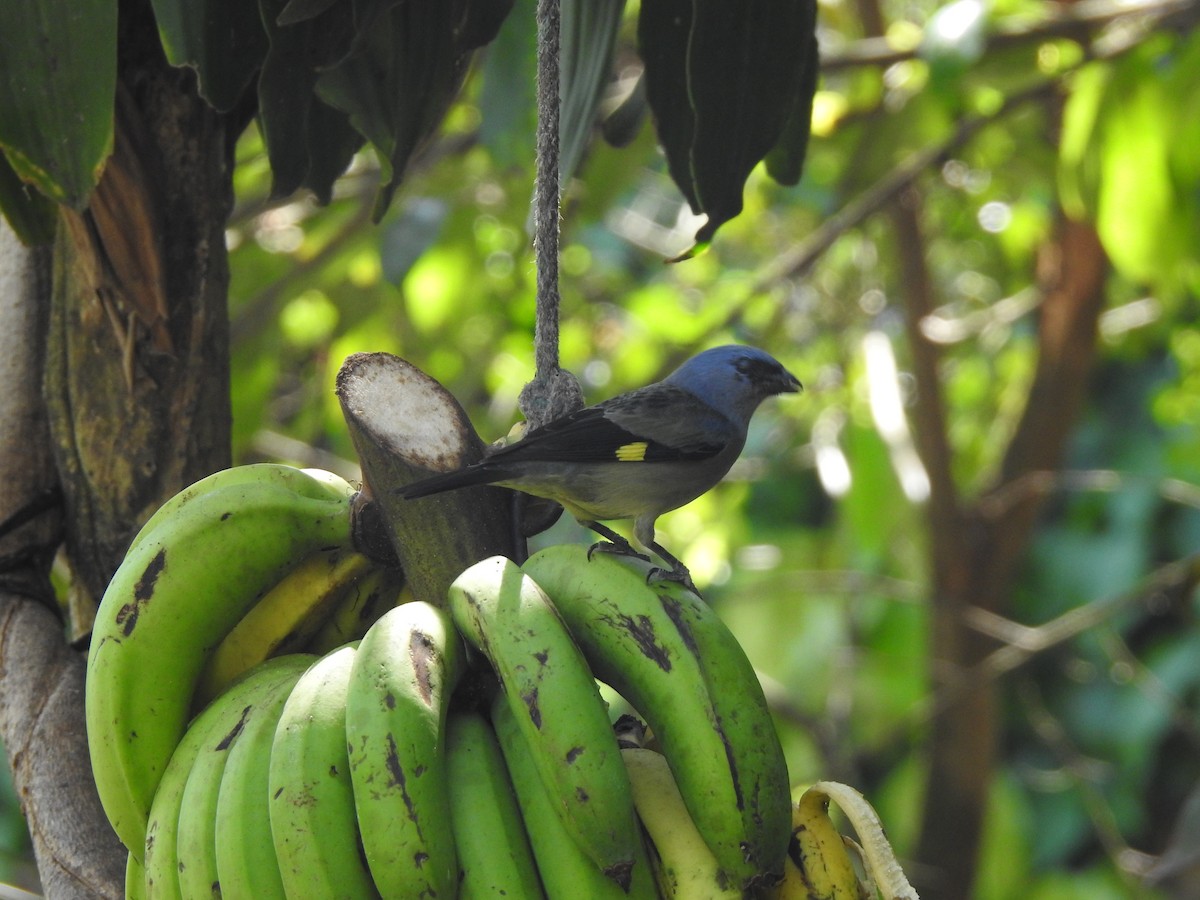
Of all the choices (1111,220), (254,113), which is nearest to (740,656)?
(254,113)

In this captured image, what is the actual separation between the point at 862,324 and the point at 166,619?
382cm

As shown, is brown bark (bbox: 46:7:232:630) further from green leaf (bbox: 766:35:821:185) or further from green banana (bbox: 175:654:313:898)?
Answer: green leaf (bbox: 766:35:821:185)

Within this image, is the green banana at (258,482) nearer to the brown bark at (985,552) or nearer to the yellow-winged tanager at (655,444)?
the yellow-winged tanager at (655,444)

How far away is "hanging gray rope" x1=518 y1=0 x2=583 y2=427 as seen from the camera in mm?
1273

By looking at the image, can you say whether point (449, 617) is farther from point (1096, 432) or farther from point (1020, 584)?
point (1096, 432)

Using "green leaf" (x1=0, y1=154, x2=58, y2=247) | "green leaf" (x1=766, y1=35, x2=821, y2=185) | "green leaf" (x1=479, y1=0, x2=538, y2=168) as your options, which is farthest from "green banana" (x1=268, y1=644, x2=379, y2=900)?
"green leaf" (x1=479, y1=0, x2=538, y2=168)

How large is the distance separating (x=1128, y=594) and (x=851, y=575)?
902 millimetres

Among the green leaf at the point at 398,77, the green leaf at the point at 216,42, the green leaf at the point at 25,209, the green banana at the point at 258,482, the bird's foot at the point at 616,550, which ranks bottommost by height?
the bird's foot at the point at 616,550

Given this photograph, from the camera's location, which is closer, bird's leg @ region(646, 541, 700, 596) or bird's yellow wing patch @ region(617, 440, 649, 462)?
bird's leg @ region(646, 541, 700, 596)

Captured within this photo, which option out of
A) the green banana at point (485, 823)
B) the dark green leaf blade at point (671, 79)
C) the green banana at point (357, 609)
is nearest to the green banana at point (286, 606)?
the green banana at point (357, 609)

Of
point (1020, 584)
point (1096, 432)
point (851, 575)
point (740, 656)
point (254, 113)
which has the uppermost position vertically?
point (254, 113)

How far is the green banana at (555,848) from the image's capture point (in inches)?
41.7

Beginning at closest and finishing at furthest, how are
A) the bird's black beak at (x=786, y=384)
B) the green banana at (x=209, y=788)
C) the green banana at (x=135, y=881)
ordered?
1. the green banana at (x=209, y=788)
2. the green banana at (x=135, y=881)
3. the bird's black beak at (x=786, y=384)

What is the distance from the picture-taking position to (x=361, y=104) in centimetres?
155
